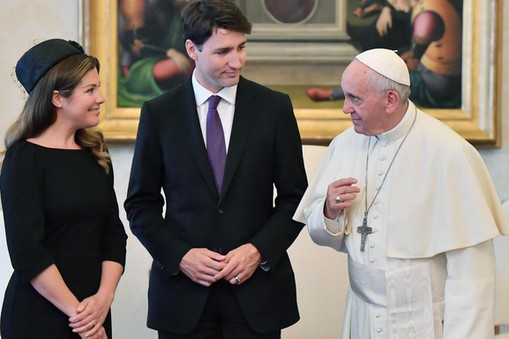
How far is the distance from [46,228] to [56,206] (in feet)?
0.26

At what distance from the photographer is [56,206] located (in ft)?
8.86

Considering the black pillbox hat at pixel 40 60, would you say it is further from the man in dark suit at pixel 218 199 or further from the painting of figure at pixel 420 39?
the painting of figure at pixel 420 39

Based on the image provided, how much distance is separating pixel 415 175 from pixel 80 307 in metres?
1.15

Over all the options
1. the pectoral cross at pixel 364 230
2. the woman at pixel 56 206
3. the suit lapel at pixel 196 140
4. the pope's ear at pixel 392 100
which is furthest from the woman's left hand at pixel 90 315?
the pope's ear at pixel 392 100

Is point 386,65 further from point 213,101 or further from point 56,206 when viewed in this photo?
point 56,206

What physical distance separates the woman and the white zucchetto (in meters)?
0.92

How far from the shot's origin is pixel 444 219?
8.43 feet

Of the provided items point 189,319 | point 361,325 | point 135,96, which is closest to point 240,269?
point 189,319

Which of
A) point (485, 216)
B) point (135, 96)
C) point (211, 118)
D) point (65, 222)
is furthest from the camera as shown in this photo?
Result: point (135, 96)

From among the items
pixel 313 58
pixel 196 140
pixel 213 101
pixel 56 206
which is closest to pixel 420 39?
pixel 313 58

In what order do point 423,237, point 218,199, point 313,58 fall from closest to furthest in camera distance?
point 423,237 < point 218,199 < point 313,58

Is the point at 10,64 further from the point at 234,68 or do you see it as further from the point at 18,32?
the point at 234,68

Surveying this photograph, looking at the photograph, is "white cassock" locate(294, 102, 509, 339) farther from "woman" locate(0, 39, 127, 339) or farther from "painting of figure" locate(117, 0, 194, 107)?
"painting of figure" locate(117, 0, 194, 107)

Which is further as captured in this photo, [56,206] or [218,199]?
[218,199]
